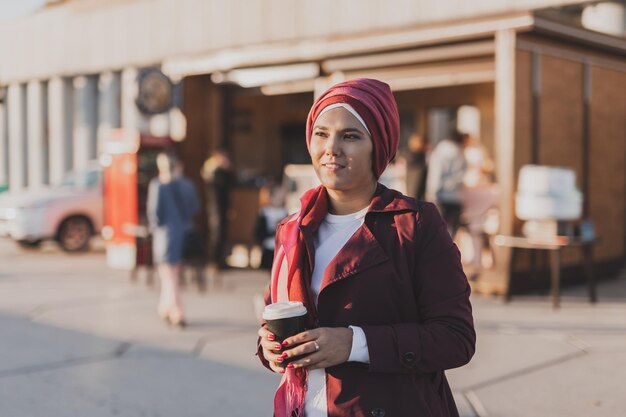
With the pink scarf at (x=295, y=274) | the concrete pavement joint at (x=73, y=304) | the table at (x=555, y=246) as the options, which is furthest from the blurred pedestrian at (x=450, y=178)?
the pink scarf at (x=295, y=274)

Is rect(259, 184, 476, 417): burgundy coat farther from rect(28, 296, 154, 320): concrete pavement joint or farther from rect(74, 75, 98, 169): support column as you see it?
rect(74, 75, 98, 169): support column

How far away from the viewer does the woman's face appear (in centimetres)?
198

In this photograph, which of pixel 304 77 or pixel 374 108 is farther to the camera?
pixel 304 77

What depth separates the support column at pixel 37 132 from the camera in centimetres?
2361

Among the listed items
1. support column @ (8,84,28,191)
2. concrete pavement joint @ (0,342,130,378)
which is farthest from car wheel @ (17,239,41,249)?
support column @ (8,84,28,191)

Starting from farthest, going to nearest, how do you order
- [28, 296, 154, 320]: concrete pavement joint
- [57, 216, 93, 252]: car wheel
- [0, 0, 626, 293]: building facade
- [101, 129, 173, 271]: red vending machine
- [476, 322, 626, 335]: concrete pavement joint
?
[57, 216, 93, 252]: car wheel → [101, 129, 173, 271]: red vending machine → [0, 0, 626, 293]: building facade → [28, 296, 154, 320]: concrete pavement joint → [476, 322, 626, 335]: concrete pavement joint

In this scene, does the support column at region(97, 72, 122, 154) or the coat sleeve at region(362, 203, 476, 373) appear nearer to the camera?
the coat sleeve at region(362, 203, 476, 373)

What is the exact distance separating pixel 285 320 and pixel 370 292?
0.24 m

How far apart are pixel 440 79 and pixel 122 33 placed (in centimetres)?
1271

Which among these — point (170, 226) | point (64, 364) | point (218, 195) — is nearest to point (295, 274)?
point (64, 364)

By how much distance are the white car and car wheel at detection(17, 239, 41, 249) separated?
0.13ft

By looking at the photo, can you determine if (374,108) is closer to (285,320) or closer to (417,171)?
(285,320)

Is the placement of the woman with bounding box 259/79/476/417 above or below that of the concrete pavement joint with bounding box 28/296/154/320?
above

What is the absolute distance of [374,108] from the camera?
197cm
